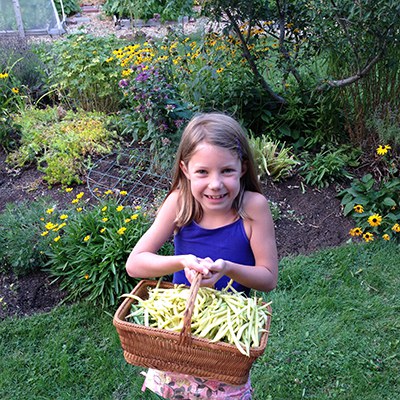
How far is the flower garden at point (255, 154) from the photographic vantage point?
9.76 ft

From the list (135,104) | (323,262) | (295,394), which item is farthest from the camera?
(135,104)

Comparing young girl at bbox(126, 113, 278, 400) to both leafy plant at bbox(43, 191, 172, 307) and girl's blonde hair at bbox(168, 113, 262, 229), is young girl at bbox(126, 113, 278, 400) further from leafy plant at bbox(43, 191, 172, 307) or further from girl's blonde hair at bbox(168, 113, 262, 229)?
leafy plant at bbox(43, 191, 172, 307)

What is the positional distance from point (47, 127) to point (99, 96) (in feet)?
2.21

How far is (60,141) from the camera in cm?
490

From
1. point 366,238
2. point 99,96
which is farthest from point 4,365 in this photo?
point 99,96

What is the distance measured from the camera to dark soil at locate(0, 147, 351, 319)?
3.43 m

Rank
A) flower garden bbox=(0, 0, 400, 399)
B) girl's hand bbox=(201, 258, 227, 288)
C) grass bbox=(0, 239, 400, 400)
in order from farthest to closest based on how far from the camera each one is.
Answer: flower garden bbox=(0, 0, 400, 399) < grass bbox=(0, 239, 400, 400) < girl's hand bbox=(201, 258, 227, 288)

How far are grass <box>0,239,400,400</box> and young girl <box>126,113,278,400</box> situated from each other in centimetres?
107

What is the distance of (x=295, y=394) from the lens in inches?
108

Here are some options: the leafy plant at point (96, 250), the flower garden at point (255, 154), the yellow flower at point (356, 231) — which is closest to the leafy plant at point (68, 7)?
the flower garden at point (255, 154)

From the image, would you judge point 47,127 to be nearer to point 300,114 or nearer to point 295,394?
point 300,114

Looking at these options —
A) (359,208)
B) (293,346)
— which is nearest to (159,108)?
(359,208)

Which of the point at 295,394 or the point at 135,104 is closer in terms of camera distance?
the point at 295,394

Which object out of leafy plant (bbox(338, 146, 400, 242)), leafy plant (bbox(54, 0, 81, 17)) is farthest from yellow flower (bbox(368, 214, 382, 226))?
leafy plant (bbox(54, 0, 81, 17))
